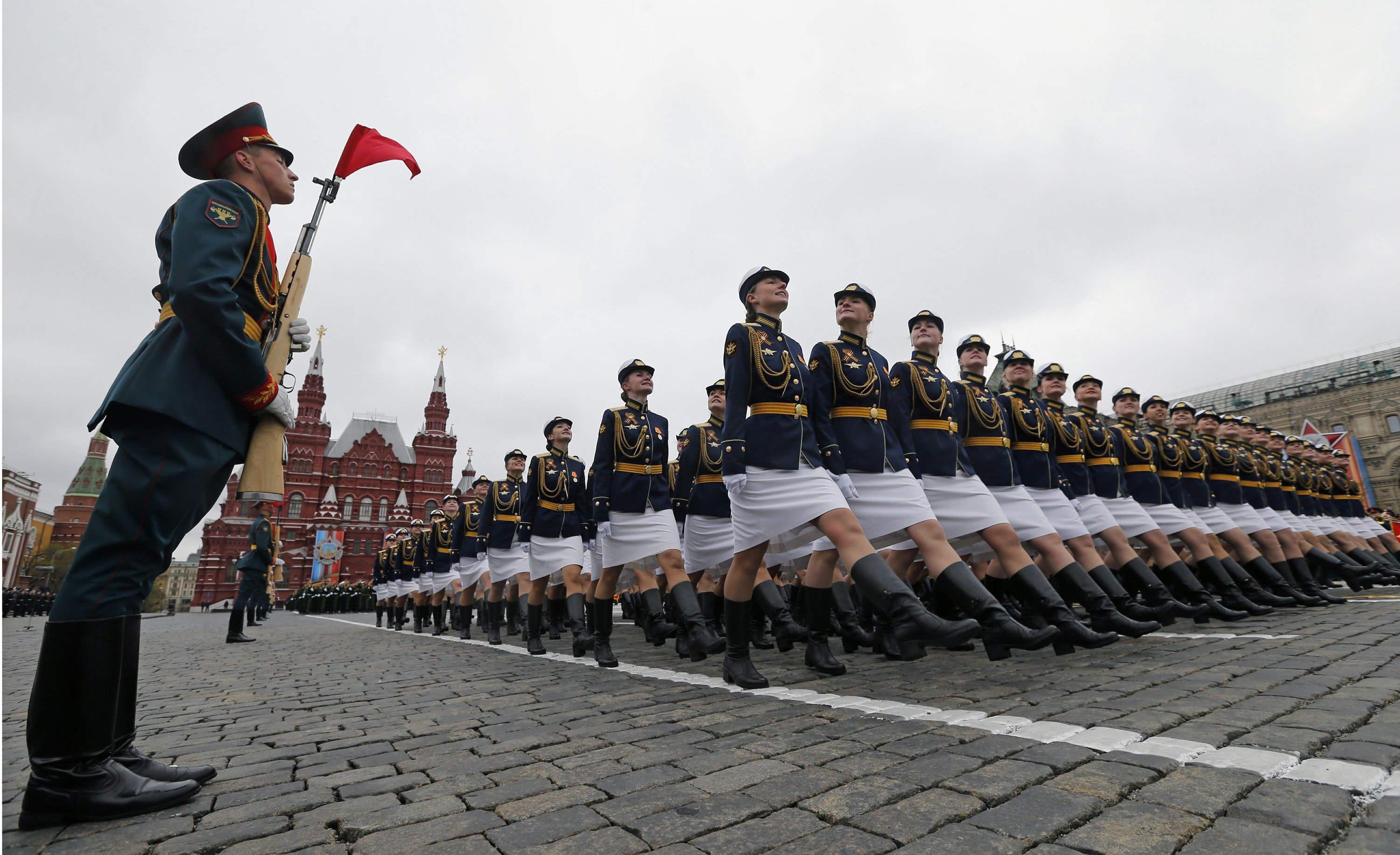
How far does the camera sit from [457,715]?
3607 millimetres

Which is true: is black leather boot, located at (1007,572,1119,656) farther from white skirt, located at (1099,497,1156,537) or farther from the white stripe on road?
white skirt, located at (1099,497,1156,537)

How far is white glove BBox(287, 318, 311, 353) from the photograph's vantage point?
3051 mm

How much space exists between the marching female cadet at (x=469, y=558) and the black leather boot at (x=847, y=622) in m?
5.77

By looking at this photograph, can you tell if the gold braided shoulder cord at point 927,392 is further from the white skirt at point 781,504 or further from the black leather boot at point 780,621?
the black leather boot at point 780,621

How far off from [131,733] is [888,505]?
12.4ft

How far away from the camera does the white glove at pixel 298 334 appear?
3.05 meters

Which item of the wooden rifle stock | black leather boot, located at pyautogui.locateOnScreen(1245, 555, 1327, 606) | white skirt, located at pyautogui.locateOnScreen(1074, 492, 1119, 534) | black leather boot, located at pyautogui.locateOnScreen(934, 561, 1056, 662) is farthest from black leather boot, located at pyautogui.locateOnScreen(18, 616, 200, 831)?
black leather boot, located at pyautogui.locateOnScreen(1245, 555, 1327, 606)

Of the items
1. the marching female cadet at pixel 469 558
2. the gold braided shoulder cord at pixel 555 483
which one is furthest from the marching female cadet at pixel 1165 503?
the marching female cadet at pixel 469 558

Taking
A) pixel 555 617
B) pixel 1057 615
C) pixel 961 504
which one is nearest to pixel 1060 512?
pixel 961 504

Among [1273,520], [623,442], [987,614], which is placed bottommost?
[987,614]

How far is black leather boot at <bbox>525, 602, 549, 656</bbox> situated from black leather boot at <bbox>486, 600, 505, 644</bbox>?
Answer: 137 centimetres

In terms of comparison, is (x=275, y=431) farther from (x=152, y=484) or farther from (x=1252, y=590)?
(x=1252, y=590)

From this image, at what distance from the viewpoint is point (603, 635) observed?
574cm

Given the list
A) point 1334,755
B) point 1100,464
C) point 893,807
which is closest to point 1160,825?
point 893,807
